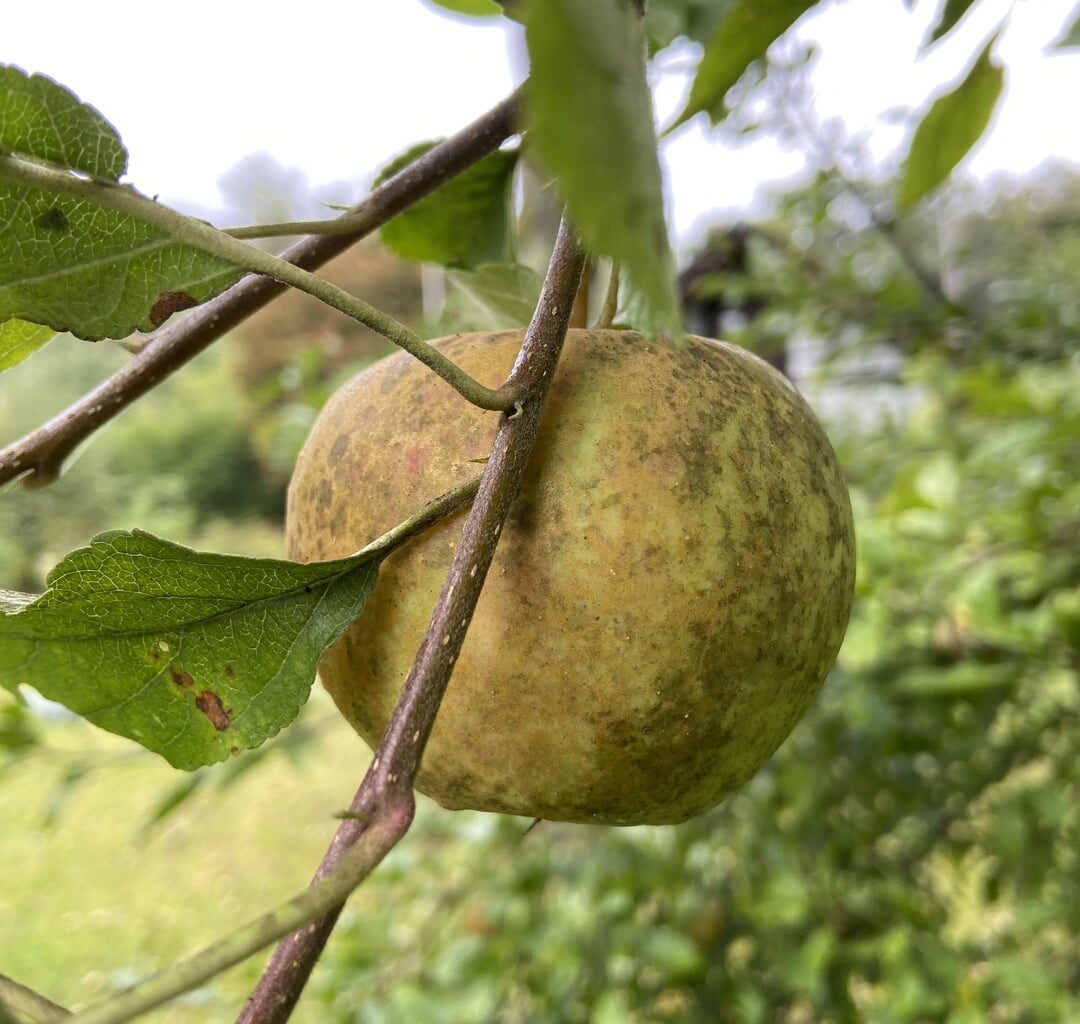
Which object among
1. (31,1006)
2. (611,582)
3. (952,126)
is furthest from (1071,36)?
(31,1006)

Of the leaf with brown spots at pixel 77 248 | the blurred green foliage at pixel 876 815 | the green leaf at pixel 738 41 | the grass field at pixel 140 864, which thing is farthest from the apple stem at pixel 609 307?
the grass field at pixel 140 864

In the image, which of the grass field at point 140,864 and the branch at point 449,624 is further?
the grass field at point 140,864

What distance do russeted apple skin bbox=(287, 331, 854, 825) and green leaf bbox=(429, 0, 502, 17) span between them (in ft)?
1.45

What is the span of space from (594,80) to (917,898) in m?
1.66

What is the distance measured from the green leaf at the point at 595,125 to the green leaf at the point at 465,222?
0.54 metres

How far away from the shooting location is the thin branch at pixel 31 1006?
11.4 inches

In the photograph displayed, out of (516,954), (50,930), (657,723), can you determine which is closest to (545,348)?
(657,723)

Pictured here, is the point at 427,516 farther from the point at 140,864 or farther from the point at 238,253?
the point at 140,864

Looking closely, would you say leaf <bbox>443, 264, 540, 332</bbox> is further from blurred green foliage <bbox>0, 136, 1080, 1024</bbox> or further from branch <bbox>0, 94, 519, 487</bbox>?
blurred green foliage <bbox>0, 136, 1080, 1024</bbox>

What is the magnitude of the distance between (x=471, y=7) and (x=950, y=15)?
40 centimetres

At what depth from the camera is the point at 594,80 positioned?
215mm

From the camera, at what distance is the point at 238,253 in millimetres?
408

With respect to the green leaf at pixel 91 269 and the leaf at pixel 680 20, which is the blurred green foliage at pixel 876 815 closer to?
the leaf at pixel 680 20

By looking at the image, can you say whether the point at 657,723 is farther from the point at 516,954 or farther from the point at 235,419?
the point at 235,419
